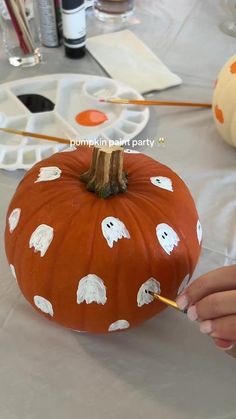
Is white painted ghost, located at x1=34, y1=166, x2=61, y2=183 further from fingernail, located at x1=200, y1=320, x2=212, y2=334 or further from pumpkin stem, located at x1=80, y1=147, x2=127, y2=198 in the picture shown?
fingernail, located at x1=200, y1=320, x2=212, y2=334

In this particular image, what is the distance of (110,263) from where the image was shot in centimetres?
47

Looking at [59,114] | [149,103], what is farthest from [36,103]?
[149,103]

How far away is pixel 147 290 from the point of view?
488 mm

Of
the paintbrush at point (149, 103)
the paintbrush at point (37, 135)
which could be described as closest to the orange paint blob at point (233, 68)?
the paintbrush at point (149, 103)

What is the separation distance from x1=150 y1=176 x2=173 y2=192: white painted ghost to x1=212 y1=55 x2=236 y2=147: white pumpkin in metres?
0.26

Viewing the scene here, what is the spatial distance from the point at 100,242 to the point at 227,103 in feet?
1.23

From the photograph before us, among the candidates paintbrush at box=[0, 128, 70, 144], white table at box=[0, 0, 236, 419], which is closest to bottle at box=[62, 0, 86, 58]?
paintbrush at box=[0, 128, 70, 144]

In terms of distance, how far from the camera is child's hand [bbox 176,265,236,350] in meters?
0.46

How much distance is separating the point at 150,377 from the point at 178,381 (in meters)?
0.03

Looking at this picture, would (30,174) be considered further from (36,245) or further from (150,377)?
(150,377)

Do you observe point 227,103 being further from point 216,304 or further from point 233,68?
point 216,304

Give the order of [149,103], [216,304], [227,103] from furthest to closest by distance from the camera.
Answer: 1. [149,103]
2. [227,103]
3. [216,304]

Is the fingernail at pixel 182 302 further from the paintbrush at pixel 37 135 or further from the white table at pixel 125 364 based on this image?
the paintbrush at pixel 37 135

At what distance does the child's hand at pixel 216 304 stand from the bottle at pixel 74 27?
64 centimetres
